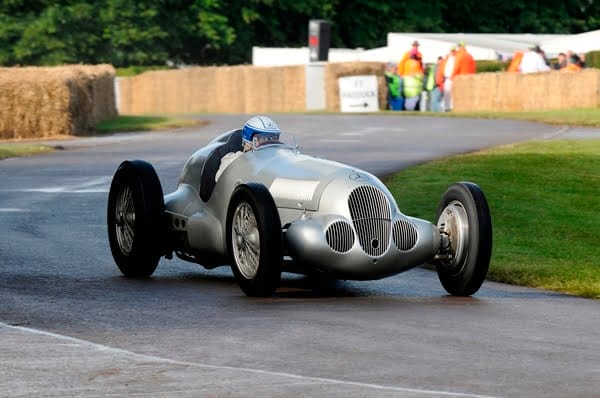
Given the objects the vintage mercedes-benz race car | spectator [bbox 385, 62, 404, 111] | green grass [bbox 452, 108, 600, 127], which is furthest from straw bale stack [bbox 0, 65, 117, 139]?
the vintage mercedes-benz race car

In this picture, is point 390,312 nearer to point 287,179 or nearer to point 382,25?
point 287,179

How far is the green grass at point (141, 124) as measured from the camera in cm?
3818

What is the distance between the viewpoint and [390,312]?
10.4 meters

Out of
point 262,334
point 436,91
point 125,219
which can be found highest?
point 125,219

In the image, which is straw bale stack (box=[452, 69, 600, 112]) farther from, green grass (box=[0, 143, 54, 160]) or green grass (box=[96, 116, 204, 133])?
green grass (box=[0, 143, 54, 160])

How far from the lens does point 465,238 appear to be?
11.1 metres

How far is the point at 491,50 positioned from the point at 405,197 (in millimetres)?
42157

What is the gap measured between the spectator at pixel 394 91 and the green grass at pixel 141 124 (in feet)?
28.7

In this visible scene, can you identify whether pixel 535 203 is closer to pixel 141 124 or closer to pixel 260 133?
pixel 260 133

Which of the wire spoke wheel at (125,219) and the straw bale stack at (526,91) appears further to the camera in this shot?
the straw bale stack at (526,91)

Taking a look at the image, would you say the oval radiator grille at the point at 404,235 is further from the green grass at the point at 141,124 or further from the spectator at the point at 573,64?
the spectator at the point at 573,64

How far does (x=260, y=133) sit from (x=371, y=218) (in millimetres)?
1557

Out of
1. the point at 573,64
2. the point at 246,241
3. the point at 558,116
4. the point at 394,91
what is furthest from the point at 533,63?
the point at 246,241

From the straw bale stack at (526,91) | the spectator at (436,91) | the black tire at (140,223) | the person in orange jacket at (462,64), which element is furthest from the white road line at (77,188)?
the spectator at (436,91)
